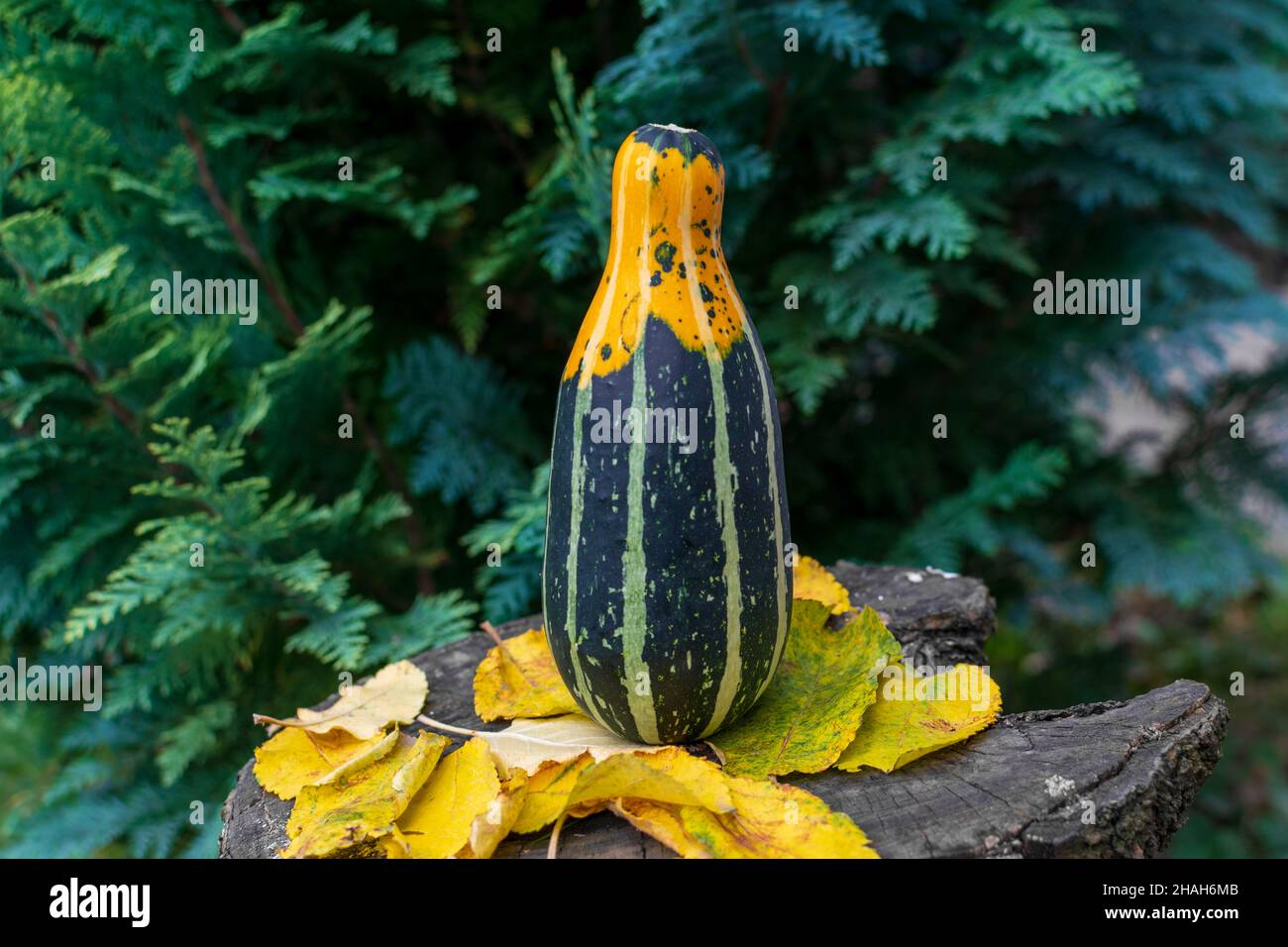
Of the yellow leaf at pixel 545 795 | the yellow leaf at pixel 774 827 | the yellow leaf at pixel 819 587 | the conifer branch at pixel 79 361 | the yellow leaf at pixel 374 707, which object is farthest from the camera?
the conifer branch at pixel 79 361

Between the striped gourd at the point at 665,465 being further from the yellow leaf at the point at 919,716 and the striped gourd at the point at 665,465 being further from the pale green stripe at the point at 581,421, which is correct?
the yellow leaf at the point at 919,716

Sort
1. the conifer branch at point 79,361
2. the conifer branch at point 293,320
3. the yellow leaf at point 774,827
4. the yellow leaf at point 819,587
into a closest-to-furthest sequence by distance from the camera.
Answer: the yellow leaf at point 774,827 < the yellow leaf at point 819,587 < the conifer branch at point 79,361 < the conifer branch at point 293,320

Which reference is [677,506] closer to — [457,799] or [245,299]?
[457,799]

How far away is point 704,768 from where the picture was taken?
1426mm

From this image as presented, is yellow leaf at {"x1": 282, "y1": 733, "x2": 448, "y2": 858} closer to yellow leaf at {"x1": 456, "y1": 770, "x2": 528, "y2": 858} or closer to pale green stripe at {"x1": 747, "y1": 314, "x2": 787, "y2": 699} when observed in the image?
yellow leaf at {"x1": 456, "y1": 770, "x2": 528, "y2": 858}

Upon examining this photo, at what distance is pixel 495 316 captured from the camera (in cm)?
308

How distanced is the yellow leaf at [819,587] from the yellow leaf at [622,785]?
0.58 m

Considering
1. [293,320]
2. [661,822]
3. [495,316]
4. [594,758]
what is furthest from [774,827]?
[495,316]

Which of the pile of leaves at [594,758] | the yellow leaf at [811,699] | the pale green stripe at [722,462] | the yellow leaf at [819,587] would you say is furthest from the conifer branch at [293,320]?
the pale green stripe at [722,462]

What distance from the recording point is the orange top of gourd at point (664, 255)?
1472 mm

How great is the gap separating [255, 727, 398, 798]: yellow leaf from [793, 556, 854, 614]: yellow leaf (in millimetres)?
828

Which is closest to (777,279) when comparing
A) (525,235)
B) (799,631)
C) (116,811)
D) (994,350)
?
(525,235)

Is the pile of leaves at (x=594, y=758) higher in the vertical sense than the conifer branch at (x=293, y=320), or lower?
lower

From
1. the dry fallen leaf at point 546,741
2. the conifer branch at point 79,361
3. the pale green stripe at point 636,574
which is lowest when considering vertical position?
the dry fallen leaf at point 546,741
